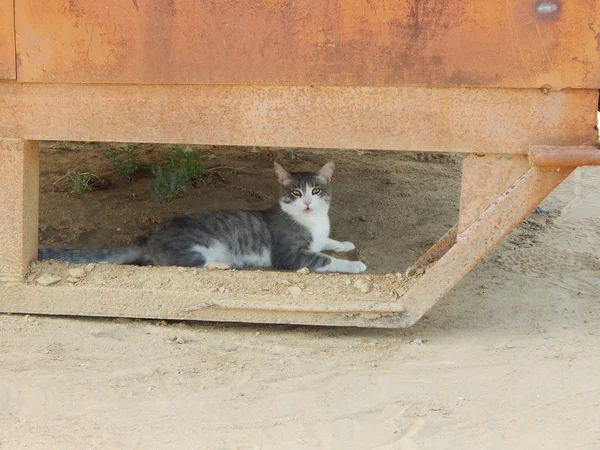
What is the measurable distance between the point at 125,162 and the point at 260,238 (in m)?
1.45

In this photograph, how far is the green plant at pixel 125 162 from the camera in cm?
600

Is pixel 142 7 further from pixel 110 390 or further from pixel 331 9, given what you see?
pixel 110 390

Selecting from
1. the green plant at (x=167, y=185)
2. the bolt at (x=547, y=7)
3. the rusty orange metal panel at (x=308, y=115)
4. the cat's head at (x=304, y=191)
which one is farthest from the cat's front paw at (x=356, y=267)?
the bolt at (x=547, y=7)

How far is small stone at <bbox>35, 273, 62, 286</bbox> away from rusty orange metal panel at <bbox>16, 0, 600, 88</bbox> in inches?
40.4

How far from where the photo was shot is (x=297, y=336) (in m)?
3.97

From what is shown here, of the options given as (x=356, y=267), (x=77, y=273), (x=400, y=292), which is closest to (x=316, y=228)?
(x=356, y=267)

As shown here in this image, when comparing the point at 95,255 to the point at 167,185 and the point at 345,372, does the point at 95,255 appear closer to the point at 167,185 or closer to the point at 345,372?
the point at 167,185

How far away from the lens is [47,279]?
3.93m

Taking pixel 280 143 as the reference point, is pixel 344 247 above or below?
below

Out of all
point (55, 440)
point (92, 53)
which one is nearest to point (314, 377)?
point (55, 440)

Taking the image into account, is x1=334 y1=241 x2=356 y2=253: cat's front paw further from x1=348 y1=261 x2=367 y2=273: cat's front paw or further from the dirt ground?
x1=348 y1=261 x2=367 y2=273: cat's front paw

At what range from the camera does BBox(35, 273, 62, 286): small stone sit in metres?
3.92

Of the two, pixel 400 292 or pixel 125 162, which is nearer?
pixel 400 292

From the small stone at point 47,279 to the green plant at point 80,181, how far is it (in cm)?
189
